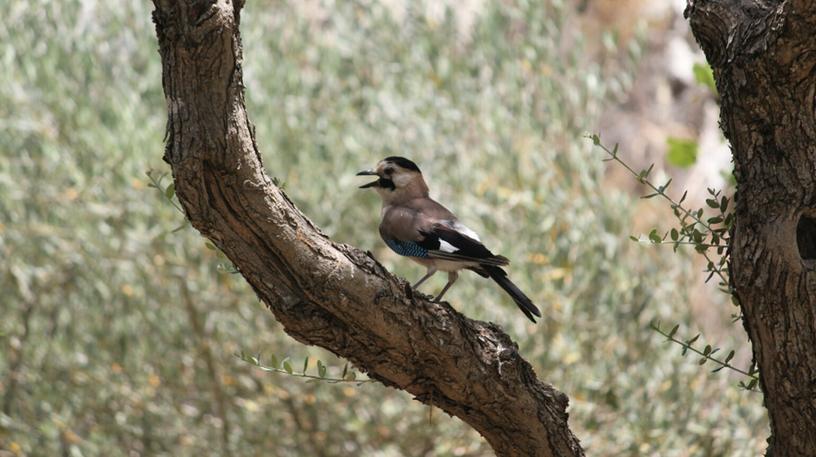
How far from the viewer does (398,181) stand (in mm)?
4145

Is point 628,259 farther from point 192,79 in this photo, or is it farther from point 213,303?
point 192,79

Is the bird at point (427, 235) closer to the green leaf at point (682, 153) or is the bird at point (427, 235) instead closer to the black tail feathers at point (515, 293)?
the black tail feathers at point (515, 293)

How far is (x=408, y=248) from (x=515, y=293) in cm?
44

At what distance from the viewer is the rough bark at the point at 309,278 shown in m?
2.24

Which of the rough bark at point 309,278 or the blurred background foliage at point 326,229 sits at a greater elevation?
the blurred background foliage at point 326,229

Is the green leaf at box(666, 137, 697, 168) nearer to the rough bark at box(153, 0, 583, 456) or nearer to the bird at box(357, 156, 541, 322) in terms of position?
the bird at box(357, 156, 541, 322)

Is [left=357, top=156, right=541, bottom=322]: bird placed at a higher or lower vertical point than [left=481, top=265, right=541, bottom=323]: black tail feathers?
higher

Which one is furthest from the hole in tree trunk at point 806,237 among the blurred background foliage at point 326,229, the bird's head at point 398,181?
the blurred background foliage at point 326,229

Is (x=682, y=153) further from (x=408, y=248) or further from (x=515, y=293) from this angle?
(x=408, y=248)

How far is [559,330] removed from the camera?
527 centimetres

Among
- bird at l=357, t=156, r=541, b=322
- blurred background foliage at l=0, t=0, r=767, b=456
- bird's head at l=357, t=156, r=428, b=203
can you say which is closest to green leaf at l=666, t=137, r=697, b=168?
bird at l=357, t=156, r=541, b=322

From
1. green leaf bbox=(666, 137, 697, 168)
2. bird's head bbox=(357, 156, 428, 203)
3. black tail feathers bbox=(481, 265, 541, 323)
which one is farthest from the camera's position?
bird's head bbox=(357, 156, 428, 203)

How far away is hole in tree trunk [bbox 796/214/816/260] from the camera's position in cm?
267

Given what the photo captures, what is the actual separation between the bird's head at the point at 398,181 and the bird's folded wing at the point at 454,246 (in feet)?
1.23
